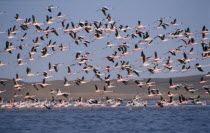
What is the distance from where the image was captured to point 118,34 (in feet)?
194

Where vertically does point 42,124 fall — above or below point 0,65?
below

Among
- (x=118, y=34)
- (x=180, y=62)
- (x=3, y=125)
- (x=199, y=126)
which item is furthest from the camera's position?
(x=118, y=34)

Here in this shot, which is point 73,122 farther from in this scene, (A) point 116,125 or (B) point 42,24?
(B) point 42,24

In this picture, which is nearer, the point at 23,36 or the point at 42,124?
the point at 42,124

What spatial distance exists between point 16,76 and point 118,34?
14.2 meters

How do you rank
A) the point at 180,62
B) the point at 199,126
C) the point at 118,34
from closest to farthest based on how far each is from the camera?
the point at 199,126, the point at 180,62, the point at 118,34

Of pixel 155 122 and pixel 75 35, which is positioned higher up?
pixel 75 35

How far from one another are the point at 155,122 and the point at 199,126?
566cm

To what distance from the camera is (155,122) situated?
50344 mm

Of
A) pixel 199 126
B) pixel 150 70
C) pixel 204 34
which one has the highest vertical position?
pixel 204 34

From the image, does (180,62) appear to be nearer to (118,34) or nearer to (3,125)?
(118,34)

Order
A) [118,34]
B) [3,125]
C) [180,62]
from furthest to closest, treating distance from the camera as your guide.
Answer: [118,34] → [180,62] → [3,125]

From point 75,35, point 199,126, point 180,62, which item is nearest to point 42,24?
point 75,35

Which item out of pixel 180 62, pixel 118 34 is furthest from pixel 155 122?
pixel 118 34
